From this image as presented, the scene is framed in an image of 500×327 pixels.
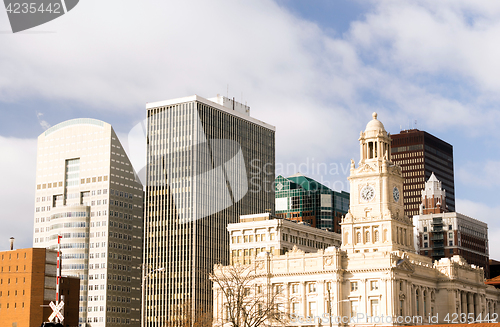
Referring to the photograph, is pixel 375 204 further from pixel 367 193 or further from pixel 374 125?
pixel 374 125

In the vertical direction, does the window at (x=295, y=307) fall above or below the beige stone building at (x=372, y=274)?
below

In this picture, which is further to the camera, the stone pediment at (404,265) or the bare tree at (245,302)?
the stone pediment at (404,265)

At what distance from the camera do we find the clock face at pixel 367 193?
172m

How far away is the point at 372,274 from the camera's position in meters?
155

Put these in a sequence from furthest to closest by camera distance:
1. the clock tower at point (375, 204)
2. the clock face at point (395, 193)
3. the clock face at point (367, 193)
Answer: the clock face at point (395, 193)
the clock face at point (367, 193)
the clock tower at point (375, 204)

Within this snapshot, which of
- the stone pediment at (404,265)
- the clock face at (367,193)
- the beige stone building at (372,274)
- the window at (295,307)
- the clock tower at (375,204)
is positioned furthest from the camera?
the clock face at (367,193)

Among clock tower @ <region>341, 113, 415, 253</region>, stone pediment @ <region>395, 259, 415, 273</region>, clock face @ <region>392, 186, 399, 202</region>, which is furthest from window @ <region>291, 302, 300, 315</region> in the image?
clock face @ <region>392, 186, 399, 202</region>

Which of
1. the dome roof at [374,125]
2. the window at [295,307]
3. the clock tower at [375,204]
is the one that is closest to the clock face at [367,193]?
the clock tower at [375,204]

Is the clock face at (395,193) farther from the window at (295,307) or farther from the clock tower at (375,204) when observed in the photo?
the window at (295,307)

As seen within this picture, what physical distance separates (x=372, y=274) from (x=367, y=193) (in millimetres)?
23369

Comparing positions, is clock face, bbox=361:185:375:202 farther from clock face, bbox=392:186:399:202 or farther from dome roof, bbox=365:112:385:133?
dome roof, bbox=365:112:385:133

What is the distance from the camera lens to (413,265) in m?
161

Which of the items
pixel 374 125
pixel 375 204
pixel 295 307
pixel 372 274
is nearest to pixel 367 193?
pixel 375 204

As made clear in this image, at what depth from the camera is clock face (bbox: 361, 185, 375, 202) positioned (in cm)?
17175
